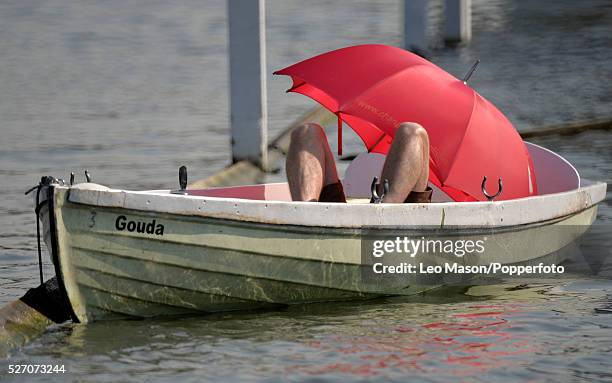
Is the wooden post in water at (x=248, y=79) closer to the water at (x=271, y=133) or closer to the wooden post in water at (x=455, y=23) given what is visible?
the water at (x=271, y=133)

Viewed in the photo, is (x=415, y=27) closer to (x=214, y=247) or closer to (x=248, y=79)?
(x=248, y=79)

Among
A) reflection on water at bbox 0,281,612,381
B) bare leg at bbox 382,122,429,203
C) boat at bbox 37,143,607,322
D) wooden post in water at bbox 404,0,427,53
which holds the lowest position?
reflection on water at bbox 0,281,612,381

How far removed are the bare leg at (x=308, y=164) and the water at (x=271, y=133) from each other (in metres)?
0.77

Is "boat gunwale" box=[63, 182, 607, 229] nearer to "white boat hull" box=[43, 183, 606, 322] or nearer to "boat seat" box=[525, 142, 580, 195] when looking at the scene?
"white boat hull" box=[43, 183, 606, 322]

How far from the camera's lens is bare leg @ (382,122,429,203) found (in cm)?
919

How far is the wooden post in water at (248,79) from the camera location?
1371 cm

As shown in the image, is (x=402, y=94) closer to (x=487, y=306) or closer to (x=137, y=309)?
(x=487, y=306)

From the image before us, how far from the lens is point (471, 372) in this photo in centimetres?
762

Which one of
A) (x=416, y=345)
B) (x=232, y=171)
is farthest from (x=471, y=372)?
(x=232, y=171)

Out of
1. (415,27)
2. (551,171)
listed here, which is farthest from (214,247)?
(415,27)


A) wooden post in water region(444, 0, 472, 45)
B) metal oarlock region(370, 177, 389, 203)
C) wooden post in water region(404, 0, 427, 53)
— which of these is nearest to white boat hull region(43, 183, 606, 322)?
metal oarlock region(370, 177, 389, 203)

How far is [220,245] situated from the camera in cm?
850

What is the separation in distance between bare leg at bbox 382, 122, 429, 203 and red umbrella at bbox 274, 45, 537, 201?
348mm

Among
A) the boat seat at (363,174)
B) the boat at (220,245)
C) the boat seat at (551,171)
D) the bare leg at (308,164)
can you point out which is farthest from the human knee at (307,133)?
the boat seat at (551,171)
